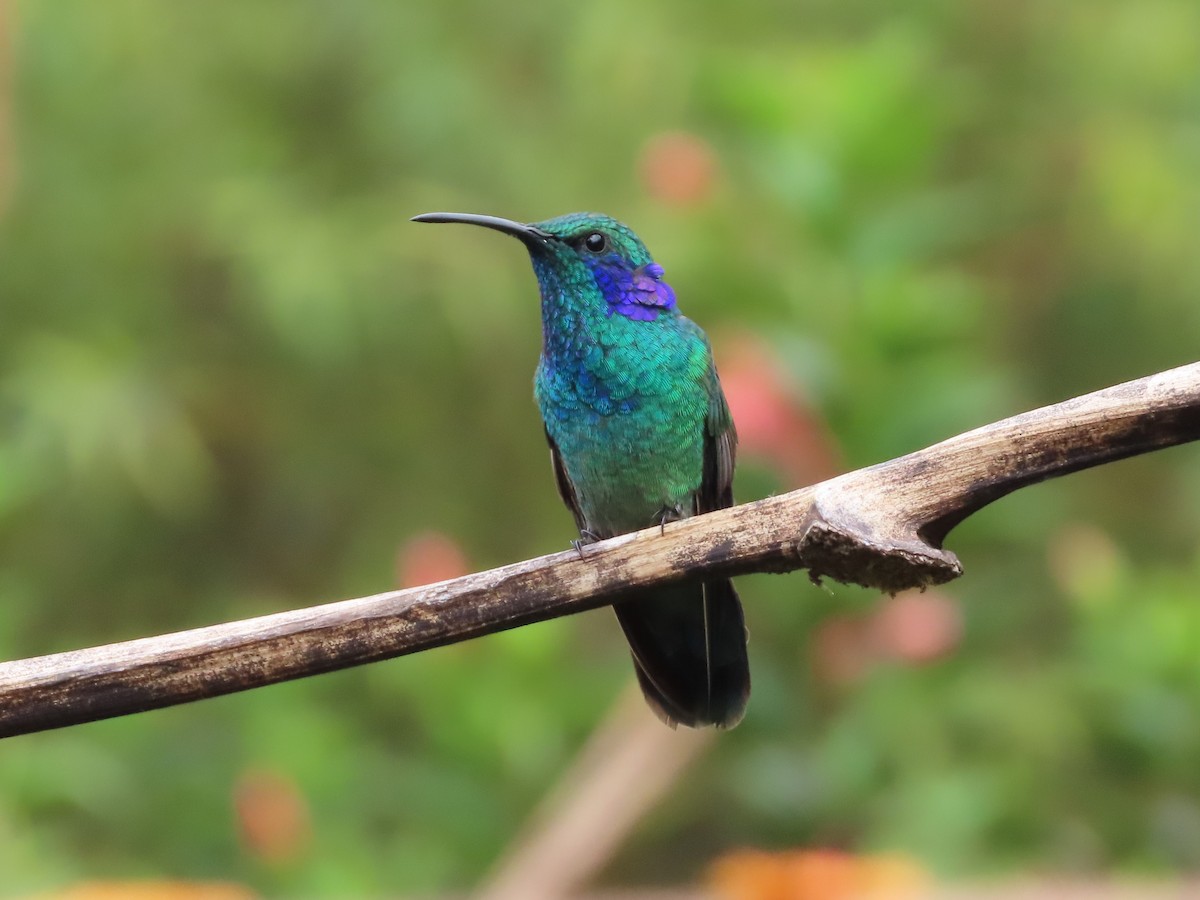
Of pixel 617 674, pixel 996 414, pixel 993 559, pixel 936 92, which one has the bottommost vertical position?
pixel 617 674

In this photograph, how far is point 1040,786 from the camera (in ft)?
11.8

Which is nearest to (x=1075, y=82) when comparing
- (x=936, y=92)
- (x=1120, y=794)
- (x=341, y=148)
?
(x=936, y=92)

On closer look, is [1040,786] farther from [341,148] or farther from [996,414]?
[341,148]

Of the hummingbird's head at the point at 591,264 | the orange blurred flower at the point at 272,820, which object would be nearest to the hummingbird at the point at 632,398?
the hummingbird's head at the point at 591,264

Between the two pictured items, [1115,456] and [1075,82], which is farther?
[1075,82]

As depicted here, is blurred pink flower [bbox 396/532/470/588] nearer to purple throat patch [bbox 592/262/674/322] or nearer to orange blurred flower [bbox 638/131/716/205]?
purple throat patch [bbox 592/262/674/322]

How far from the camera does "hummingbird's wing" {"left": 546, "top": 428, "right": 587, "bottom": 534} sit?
3.16 meters

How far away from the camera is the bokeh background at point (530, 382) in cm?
359

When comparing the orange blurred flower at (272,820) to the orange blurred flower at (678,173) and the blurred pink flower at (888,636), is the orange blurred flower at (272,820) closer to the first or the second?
the blurred pink flower at (888,636)

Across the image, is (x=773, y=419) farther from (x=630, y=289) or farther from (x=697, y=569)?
(x=697, y=569)

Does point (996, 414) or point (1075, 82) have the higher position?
point (1075, 82)

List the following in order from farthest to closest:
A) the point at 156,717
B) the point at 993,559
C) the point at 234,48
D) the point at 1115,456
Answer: the point at 234,48, the point at 156,717, the point at 993,559, the point at 1115,456

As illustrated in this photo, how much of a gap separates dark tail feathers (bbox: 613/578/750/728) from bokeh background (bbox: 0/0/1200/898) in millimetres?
776

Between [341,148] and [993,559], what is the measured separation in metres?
3.49
